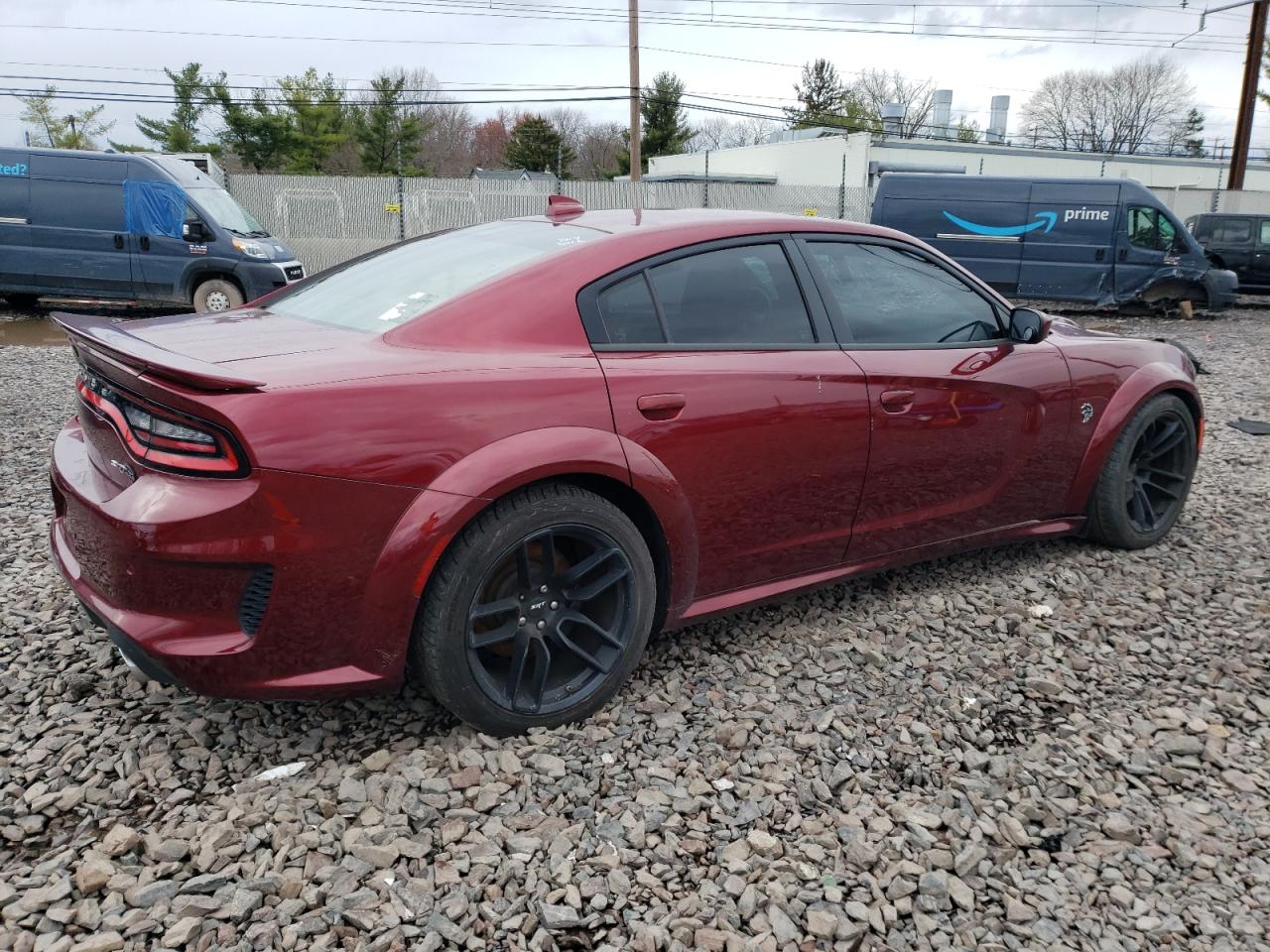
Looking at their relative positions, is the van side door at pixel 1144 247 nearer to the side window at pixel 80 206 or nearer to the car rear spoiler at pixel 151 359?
the side window at pixel 80 206

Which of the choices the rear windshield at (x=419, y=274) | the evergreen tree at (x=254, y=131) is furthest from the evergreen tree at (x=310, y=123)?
the rear windshield at (x=419, y=274)

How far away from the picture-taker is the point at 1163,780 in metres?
2.60

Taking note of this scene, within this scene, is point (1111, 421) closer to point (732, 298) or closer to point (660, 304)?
point (732, 298)

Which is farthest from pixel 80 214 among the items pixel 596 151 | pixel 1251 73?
pixel 596 151

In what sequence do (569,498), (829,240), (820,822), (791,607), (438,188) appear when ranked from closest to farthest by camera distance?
(820,822) < (569,498) < (829,240) < (791,607) < (438,188)

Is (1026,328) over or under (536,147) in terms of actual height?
under

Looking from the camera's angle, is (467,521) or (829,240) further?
(829,240)

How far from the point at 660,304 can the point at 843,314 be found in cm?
74

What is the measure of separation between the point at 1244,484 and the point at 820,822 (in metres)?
4.44

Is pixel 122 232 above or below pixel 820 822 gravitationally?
above

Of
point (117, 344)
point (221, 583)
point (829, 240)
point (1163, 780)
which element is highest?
point (829, 240)

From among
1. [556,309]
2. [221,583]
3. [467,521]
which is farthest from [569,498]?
[221,583]

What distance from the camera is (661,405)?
8.96 ft

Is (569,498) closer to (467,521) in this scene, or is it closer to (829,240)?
(467,521)
